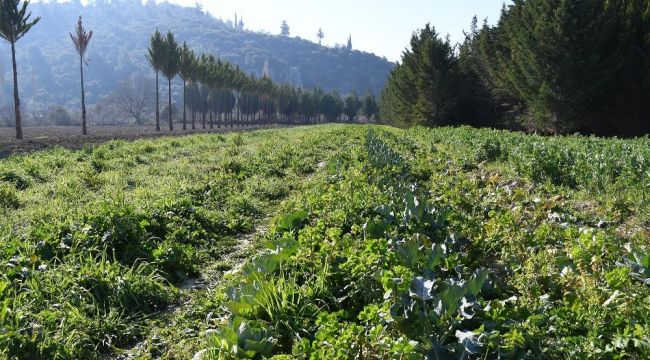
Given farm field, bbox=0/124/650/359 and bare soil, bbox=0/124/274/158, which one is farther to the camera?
bare soil, bbox=0/124/274/158

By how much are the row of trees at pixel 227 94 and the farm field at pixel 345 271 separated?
44441 millimetres

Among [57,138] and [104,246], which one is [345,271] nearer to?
[104,246]

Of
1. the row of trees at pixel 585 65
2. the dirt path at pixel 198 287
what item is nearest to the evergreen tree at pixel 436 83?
the row of trees at pixel 585 65

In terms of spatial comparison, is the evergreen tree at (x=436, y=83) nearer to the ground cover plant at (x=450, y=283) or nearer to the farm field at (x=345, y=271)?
the farm field at (x=345, y=271)

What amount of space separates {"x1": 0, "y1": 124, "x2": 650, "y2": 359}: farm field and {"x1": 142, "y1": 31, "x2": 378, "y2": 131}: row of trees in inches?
1750

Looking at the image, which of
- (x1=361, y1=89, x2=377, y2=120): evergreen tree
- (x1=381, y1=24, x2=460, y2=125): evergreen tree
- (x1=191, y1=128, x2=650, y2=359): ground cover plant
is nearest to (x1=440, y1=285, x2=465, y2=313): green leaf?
(x1=191, y1=128, x2=650, y2=359): ground cover plant

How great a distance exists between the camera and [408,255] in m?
4.31

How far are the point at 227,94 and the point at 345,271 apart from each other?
95170 millimetres

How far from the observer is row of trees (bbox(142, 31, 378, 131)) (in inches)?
2008

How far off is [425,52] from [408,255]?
40.8 m

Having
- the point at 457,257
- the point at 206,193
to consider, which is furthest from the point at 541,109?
the point at 457,257

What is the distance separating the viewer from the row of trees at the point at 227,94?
51.0m

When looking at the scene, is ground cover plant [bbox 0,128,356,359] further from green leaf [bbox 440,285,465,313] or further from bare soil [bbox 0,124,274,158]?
bare soil [bbox 0,124,274,158]

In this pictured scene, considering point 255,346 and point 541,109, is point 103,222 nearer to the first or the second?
point 255,346
